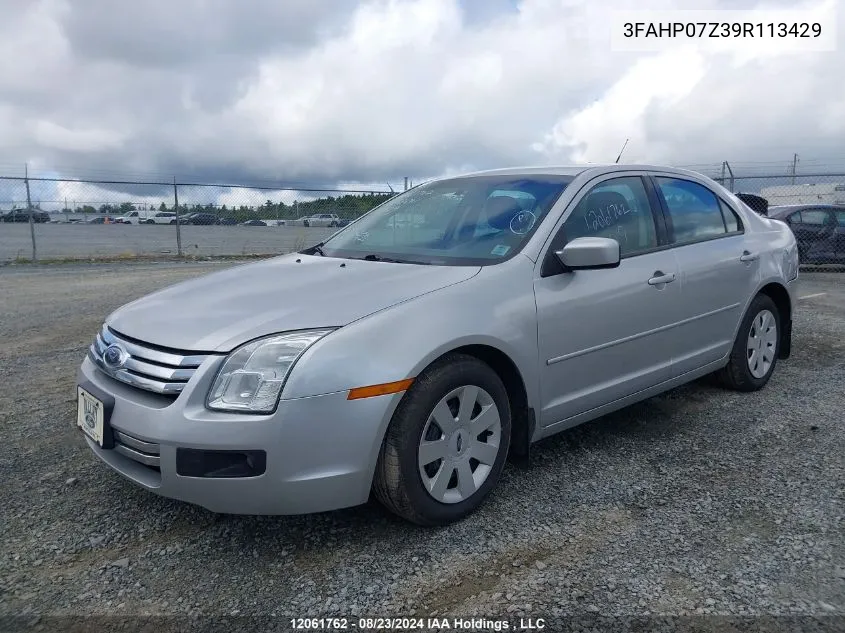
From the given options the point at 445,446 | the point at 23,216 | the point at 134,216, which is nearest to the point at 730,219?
the point at 445,446

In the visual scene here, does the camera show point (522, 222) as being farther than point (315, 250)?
No

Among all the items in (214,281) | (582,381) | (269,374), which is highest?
(214,281)

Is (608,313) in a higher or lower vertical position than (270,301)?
lower

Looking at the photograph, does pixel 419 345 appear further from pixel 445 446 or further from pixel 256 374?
pixel 256 374

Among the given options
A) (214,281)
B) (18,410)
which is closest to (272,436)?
(214,281)

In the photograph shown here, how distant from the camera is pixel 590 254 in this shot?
3018 mm

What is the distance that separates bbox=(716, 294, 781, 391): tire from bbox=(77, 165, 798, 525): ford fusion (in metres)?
0.34

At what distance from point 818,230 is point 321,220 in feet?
36.2

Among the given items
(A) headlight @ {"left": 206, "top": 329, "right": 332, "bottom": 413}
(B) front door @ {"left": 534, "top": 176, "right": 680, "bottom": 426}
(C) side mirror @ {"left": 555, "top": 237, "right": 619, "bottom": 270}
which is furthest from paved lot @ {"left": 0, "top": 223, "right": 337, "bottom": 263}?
(A) headlight @ {"left": 206, "top": 329, "right": 332, "bottom": 413}

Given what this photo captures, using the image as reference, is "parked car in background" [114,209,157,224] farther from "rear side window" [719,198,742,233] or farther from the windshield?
"rear side window" [719,198,742,233]

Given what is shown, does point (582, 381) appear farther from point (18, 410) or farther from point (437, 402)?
point (18, 410)

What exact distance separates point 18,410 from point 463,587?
10.7ft

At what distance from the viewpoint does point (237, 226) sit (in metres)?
16.2

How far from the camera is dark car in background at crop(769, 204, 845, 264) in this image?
1243 cm
